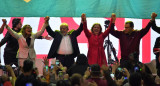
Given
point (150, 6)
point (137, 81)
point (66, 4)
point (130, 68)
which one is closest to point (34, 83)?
point (137, 81)

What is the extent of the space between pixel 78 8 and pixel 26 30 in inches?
57.5

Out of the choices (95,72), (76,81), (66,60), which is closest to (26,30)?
(66,60)

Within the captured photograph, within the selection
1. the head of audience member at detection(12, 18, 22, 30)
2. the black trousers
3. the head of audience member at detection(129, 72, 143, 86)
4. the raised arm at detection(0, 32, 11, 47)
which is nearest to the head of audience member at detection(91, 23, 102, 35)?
the black trousers

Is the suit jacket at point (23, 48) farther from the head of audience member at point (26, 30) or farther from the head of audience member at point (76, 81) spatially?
the head of audience member at point (76, 81)

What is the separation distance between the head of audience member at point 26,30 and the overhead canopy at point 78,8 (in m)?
0.73

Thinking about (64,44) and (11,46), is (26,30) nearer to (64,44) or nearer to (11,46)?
(11,46)

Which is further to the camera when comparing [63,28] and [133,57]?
[63,28]

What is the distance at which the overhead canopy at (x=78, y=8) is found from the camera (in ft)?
31.2

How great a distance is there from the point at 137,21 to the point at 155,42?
0.98 metres

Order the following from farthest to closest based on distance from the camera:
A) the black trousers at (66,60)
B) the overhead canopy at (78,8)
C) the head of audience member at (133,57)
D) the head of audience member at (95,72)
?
1. the overhead canopy at (78,8)
2. the black trousers at (66,60)
3. the head of audience member at (133,57)
4. the head of audience member at (95,72)

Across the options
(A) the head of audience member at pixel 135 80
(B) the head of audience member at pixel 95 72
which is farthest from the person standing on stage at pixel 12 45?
(A) the head of audience member at pixel 135 80

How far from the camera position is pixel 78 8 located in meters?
9.59

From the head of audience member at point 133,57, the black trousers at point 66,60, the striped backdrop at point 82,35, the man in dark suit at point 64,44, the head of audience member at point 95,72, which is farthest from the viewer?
the striped backdrop at point 82,35

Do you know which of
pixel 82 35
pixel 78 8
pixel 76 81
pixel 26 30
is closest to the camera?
pixel 76 81
